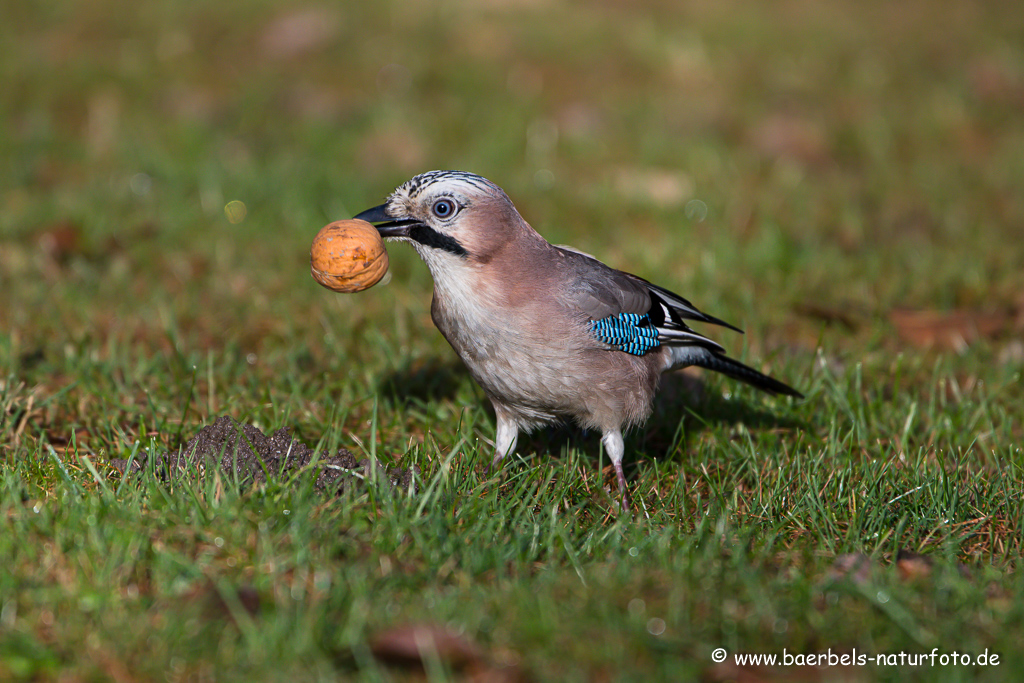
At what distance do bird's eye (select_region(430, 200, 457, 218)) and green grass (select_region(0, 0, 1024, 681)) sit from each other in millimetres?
928

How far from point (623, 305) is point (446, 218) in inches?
34.0

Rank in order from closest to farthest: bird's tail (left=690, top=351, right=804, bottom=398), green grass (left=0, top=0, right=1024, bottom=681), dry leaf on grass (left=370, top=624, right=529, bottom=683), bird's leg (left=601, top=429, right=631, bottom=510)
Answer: dry leaf on grass (left=370, top=624, right=529, bottom=683)
green grass (left=0, top=0, right=1024, bottom=681)
bird's leg (left=601, top=429, right=631, bottom=510)
bird's tail (left=690, top=351, right=804, bottom=398)

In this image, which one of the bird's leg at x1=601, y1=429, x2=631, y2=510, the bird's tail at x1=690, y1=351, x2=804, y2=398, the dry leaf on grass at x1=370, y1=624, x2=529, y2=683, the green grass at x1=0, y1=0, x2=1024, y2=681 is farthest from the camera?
the bird's tail at x1=690, y1=351, x2=804, y2=398

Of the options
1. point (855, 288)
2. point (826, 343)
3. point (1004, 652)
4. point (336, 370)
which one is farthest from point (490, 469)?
point (855, 288)

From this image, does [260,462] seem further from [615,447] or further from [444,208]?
[615,447]


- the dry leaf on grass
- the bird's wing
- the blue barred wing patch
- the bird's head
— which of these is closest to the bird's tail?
the bird's wing

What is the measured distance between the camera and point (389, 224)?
380cm

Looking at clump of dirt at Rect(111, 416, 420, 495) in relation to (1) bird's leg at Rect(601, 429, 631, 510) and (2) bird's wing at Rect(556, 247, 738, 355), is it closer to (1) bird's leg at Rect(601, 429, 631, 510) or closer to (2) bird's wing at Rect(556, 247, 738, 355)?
(1) bird's leg at Rect(601, 429, 631, 510)

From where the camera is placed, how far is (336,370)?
15.9 ft

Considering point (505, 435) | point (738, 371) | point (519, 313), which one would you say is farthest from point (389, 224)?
point (738, 371)

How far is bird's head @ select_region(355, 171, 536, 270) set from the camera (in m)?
3.77

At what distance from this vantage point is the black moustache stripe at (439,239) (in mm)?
3785

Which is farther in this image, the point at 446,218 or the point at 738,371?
the point at 738,371

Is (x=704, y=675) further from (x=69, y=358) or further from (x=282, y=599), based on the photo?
(x=69, y=358)
